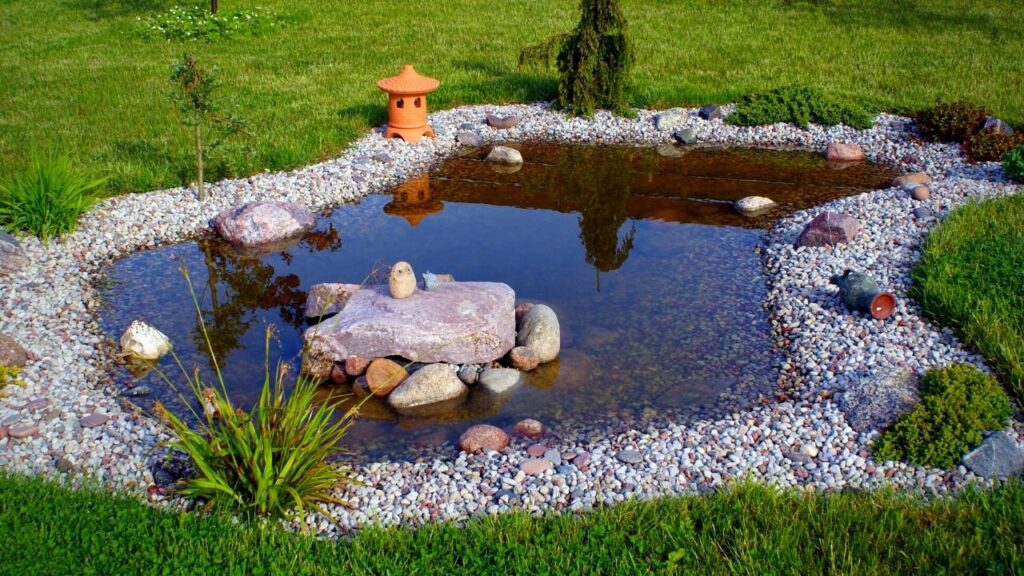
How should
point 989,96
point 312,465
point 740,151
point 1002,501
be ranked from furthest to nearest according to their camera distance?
point 989,96
point 740,151
point 312,465
point 1002,501

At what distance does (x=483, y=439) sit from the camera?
237 inches

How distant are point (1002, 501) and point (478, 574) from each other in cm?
297

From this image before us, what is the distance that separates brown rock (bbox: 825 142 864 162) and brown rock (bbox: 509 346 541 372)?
271 inches

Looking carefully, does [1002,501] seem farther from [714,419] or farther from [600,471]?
[600,471]

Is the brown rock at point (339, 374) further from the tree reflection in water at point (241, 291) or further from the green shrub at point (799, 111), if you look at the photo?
the green shrub at point (799, 111)

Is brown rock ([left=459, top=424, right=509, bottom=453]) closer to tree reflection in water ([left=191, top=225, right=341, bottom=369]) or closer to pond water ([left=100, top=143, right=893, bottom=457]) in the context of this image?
pond water ([left=100, top=143, right=893, bottom=457])

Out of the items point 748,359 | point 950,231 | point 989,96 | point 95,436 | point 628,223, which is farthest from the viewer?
point 989,96

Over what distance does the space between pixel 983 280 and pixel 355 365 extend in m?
5.29

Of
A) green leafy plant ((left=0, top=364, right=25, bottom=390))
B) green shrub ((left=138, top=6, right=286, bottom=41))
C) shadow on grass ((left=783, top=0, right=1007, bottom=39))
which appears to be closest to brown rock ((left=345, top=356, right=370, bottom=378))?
green leafy plant ((left=0, top=364, right=25, bottom=390))

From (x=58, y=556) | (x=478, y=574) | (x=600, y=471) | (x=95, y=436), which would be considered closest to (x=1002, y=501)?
(x=600, y=471)

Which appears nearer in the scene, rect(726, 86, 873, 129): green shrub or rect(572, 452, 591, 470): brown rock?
rect(572, 452, 591, 470): brown rock

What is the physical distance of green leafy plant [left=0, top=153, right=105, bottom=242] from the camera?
29.3 feet

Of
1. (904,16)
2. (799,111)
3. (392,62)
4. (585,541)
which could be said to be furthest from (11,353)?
(904,16)

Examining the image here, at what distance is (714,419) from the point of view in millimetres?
6398
